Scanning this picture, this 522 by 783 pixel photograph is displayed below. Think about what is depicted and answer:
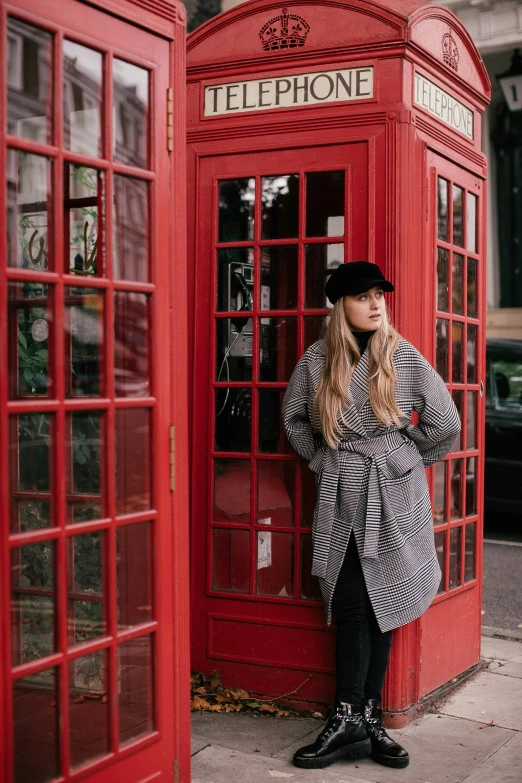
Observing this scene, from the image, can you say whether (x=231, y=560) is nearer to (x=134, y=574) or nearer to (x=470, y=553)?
(x=470, y=553)

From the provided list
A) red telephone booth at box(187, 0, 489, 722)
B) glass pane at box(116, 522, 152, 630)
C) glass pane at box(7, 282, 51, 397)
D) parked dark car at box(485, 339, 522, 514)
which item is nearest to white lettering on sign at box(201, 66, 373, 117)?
red telephone booth at box(187, 0, 489, 722)

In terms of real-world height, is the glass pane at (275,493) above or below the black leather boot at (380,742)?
above

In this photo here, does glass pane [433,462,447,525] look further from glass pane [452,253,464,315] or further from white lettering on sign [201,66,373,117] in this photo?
white lettering on sign [201,66,373,117]

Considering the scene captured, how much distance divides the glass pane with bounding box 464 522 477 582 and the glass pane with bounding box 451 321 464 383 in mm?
725

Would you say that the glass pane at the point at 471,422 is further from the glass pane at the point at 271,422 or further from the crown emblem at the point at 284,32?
the crown emblem at the point at 284,32

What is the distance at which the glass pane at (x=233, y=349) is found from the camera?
4203mm

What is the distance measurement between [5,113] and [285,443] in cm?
210

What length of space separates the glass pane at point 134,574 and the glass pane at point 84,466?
131 millimetres

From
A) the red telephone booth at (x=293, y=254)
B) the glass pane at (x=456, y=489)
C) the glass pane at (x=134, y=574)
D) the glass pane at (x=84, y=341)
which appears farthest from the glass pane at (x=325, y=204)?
the glass pane at (x=134, y=574)

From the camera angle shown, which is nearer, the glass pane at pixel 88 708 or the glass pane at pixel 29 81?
the glass pane at pixel 29 81

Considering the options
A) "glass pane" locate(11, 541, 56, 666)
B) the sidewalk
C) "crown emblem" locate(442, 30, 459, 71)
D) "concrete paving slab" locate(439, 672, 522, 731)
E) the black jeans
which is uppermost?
"crown emblem" locate(442, 30, 459, 71)

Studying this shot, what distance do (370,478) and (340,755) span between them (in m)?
1.01

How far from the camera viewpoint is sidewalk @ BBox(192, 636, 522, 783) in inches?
135

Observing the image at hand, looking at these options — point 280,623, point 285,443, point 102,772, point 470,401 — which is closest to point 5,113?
point 102,772
